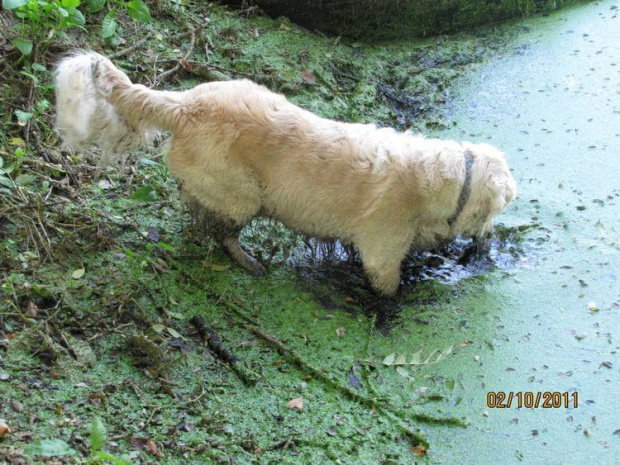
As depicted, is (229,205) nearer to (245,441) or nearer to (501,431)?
(245,441)

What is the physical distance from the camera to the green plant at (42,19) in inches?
182

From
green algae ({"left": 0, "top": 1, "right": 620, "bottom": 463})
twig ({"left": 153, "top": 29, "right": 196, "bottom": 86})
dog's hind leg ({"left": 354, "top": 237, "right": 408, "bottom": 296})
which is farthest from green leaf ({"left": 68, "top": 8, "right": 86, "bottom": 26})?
dog's hind leg ({"left": 354, "top": 237, "right": 408, "bottom": 296})

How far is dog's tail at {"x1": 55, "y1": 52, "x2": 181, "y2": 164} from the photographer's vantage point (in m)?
3.92

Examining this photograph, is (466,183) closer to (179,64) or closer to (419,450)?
(419,450)

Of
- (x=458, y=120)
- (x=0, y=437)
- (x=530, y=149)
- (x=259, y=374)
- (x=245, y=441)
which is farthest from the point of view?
(x=458, y=120)

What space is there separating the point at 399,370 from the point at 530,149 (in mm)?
2654

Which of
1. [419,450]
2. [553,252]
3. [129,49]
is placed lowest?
[419,450]

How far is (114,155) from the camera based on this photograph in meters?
4.31

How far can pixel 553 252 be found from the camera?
476cm

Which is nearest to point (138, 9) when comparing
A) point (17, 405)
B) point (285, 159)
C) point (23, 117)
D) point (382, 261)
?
point (23, 117)

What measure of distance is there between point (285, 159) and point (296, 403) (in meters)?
1.50

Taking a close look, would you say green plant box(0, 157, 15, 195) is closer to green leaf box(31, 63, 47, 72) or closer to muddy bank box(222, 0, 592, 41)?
green leaf box(31, 63, 47, 72)

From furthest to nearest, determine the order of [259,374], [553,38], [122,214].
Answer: [553,38] < [122,214] < [259,374]

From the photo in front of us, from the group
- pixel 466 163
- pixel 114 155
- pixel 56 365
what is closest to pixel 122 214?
pixel 114 155
